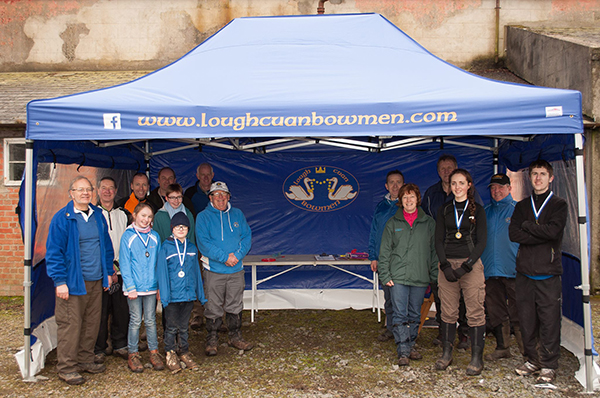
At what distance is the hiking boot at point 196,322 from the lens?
504 centimetres

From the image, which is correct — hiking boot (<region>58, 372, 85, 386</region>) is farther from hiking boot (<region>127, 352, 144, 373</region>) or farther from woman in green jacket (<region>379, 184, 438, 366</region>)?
woman in green jacket (<region>379, 184, 438, 366</region>)

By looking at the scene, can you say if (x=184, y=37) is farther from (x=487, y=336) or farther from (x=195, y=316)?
(x=487, y=336)

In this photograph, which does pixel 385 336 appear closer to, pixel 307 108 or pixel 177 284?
pixel 177 284

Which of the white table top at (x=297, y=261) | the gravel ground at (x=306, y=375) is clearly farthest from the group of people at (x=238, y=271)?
the white table top at (x=297, y=261)

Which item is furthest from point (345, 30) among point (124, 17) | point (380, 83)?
point (124, 17)

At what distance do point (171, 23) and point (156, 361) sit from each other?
7072mm

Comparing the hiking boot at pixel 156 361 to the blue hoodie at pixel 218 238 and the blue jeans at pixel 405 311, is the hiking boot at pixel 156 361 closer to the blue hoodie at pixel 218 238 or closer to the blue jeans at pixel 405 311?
the blue hoodie at pixel 218 238

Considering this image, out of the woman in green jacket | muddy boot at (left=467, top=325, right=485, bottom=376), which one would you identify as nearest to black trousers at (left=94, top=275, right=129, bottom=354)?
the woman in green jacket

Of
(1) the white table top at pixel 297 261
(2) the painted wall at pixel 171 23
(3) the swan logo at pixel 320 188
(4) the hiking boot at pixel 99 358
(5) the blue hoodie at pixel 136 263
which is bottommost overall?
(4) the hiking boot at pixel 99 358

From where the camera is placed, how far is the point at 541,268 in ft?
11.5

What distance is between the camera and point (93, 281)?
3725mm

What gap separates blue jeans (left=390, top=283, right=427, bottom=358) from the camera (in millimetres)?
4016

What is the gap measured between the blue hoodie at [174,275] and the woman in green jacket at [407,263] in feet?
5.49

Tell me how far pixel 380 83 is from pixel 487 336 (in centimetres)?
290
